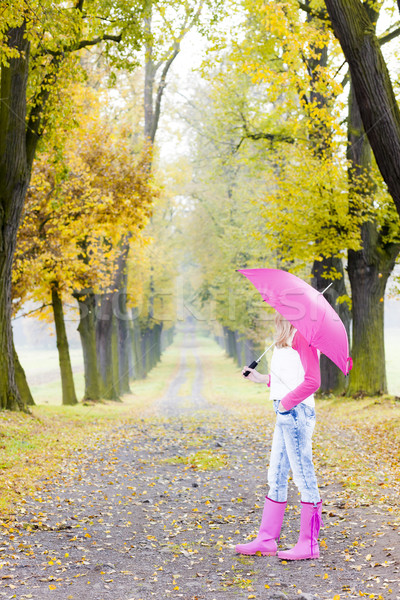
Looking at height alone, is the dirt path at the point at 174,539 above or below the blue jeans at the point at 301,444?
below

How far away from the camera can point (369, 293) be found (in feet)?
52.6

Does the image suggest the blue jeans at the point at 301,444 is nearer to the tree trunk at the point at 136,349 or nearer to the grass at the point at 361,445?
the grass at the point at 361,445

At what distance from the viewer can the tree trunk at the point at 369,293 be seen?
627 inches

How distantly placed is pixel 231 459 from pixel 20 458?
339cm

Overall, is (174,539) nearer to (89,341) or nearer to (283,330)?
(283,330)

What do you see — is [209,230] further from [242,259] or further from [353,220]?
[353,220]

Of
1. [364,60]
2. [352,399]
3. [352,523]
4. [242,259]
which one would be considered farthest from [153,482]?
[242,259]

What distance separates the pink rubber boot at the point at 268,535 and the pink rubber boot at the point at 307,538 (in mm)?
153

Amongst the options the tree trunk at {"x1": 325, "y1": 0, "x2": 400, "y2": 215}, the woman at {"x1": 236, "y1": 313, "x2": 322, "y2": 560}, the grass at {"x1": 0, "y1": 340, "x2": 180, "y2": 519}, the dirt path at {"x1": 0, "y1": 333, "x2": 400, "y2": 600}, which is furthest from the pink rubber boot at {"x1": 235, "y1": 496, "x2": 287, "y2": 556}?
the tree trunk at {"x1": 325, "y1": 0, "x2": 400, "y2": 215}

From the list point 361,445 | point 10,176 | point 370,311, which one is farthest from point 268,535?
point 370,311

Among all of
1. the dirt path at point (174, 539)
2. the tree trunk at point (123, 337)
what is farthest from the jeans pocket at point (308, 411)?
the tree trunk at point (123, 337)

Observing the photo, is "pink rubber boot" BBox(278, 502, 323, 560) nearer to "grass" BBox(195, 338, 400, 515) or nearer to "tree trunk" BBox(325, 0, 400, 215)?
"grass" BBox(195, 338, 400, 515)

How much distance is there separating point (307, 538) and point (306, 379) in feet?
4.60

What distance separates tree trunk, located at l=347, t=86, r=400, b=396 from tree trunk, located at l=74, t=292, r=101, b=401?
30.7ft
